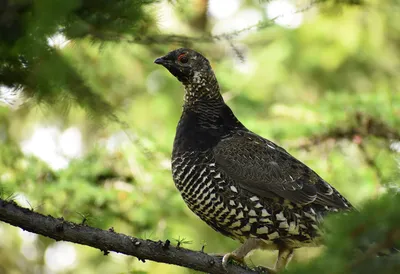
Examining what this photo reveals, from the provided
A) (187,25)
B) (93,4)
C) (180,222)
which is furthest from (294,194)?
(187,25)

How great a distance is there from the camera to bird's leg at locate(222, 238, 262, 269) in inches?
190

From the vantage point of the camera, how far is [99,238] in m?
3.92

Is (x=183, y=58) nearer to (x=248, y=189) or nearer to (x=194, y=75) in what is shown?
(x=194, y=75)

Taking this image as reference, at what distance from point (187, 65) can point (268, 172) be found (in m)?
1.39

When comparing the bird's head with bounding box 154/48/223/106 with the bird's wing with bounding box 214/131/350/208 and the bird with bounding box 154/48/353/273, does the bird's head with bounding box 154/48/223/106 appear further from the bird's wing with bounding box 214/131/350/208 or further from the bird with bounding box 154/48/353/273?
the bird's wing with bounding box 214/131/350/208

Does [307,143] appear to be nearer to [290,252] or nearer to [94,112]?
[290,252]

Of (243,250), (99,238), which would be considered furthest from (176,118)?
(99,238)

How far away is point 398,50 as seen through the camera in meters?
13.3

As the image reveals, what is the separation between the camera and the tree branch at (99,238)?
12.4 feet

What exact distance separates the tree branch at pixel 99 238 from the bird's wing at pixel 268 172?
1.38 metres

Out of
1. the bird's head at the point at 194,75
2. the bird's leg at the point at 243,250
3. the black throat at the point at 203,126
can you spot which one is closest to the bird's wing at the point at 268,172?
the black throat at the point at 203,126

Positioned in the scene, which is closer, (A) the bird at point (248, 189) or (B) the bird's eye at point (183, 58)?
(A) the bird at point (248, 189)

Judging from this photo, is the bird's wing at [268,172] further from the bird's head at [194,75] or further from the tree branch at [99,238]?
the tree branch at [99,238]

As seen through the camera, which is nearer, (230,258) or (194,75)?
(230,258)
